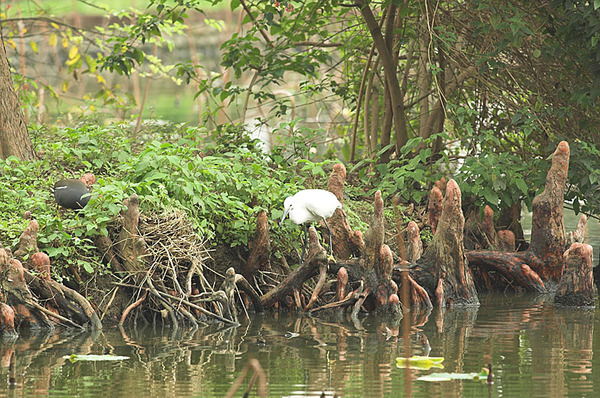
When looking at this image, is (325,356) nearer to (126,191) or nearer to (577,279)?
(126,191)

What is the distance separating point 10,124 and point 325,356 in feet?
14.0

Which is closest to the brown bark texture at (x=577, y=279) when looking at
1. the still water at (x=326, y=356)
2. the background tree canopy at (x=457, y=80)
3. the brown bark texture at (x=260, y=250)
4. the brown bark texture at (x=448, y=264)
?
the still water at (x=326, y=356)

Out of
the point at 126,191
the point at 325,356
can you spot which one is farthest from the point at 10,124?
the point at 325,356

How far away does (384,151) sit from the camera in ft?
33.6

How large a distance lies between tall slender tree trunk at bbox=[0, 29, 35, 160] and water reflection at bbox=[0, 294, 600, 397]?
259cm

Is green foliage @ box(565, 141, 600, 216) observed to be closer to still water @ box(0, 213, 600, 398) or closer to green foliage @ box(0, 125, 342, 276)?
still water @ box(0, 213, 600, 398)

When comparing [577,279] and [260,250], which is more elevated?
[260,250]

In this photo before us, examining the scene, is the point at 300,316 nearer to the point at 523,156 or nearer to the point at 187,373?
the point at 187,373

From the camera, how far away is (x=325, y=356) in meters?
5.95

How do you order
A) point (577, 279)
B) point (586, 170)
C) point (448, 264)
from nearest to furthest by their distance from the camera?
point (577, 279)
point (448, 264)
point (586, 170)

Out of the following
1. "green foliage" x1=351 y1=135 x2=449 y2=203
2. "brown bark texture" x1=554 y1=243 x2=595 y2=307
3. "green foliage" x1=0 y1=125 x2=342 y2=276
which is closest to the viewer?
"green foliage" x1=0 y1=125 x2=342 y2=276

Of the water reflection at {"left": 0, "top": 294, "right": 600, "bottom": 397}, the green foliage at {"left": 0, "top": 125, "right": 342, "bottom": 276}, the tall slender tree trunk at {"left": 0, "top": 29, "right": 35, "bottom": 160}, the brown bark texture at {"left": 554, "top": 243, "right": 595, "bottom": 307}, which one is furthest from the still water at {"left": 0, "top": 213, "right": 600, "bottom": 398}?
the tall slender tree trunk at {"left": 0, "top": 29, "right": 35, "bottom": 160}

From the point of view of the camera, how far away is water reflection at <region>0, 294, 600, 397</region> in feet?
16.4

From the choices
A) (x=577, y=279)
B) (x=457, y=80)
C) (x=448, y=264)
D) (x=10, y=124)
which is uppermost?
(x=457, y=80)
